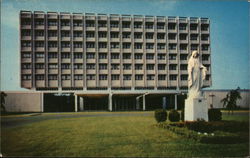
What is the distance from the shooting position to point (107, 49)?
43438 mm

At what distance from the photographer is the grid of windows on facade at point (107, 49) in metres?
41.1

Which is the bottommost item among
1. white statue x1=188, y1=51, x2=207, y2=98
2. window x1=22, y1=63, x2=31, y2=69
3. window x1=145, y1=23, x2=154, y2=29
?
white statue x1=188, y1=51, x2=207, y2=98

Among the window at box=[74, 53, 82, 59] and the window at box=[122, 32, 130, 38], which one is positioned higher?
the window at box=[122, 32, 130, 38]

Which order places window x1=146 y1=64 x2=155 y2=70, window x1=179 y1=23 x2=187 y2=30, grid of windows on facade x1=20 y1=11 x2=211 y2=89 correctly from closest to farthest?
grid of windows on facade x1=20 y1=11 x2=211 y2=89
window x1=146 y1=64 x2=155 y2=70
window x1=179 y1=23 x2=187 y2=30

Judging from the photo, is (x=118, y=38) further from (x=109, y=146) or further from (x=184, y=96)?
(x=109, y=146)

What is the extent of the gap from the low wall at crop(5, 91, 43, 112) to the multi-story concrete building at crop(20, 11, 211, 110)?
13.3 ft

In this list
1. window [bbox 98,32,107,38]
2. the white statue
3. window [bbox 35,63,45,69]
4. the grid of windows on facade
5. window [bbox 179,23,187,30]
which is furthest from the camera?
window [bbox 179,23,187,30]

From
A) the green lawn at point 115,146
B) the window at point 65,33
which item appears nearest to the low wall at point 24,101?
the window at point 65,33

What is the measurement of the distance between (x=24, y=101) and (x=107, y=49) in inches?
713

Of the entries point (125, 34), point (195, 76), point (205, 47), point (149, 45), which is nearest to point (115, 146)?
point (195, 76)

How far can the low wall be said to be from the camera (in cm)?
3606

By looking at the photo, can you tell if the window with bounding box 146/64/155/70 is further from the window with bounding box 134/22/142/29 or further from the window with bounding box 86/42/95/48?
the window with bounding box 86/42/95/48

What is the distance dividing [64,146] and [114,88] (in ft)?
114

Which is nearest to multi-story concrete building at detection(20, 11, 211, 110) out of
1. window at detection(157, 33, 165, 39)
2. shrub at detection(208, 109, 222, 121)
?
window at detection(157, 33, 165, 39)
